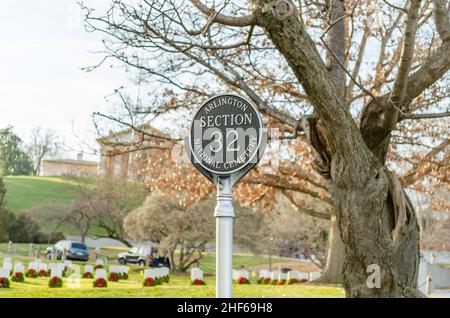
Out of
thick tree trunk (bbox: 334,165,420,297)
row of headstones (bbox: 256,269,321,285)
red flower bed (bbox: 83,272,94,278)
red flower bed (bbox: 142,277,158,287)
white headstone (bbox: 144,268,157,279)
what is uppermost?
thick tree trunk (bbox: 334,165,420,297)

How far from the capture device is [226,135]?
12.6 feet

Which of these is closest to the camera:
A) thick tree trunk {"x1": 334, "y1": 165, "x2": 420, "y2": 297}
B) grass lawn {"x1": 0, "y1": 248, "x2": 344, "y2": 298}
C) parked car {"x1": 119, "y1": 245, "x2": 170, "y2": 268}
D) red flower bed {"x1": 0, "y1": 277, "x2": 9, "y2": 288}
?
thick tree trunk {"x1": 334, "y1": 165, "x2": 420, "y2": 297}

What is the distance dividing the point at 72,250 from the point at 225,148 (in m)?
13.8

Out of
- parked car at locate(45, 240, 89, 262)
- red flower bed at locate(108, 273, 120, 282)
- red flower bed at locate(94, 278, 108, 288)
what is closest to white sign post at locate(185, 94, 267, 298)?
red flower bed at locate(94, 278, 108, 288)

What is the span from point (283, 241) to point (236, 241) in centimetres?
298

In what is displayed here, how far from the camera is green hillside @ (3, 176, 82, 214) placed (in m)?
15.1

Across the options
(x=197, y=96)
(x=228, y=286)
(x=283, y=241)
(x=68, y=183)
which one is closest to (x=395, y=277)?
(x=228, y=286)

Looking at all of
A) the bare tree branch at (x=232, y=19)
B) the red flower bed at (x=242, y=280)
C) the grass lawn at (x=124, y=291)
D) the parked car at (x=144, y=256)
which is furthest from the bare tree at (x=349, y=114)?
the parked car at (x=144, y=256)

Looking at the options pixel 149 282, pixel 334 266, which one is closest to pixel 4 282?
pixel 149 282

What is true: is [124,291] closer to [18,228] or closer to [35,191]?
[18,228]

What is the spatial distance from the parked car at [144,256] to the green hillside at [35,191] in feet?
11.2

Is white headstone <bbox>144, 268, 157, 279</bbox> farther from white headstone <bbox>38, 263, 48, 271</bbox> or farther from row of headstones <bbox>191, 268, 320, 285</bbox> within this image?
white headstone <bbox>38, 263, 48, 271</bbox>

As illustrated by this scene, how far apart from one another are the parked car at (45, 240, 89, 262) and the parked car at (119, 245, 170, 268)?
260 centimetres
